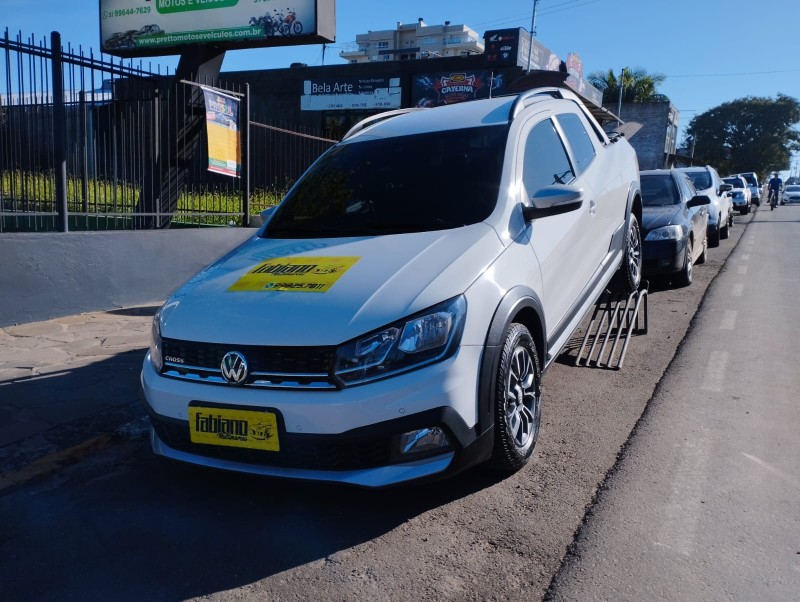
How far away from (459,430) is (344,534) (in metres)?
0.72

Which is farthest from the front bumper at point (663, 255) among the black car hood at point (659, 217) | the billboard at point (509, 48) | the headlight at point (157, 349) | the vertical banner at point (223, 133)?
the billboard at point (509, 48)

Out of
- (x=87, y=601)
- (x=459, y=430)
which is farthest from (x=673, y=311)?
(x=87, y=601)

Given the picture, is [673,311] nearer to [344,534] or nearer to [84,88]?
[344,534]

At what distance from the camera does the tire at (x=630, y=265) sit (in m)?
6.09

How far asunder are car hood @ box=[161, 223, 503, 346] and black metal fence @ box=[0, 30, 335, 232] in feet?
13.8

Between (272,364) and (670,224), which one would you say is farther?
(670,224)

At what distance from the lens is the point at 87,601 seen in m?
2.68

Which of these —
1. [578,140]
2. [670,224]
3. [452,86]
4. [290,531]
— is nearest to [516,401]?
[290,531]

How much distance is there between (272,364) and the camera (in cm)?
301

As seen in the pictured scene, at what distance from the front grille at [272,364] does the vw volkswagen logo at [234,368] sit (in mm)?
20

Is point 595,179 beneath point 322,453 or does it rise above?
above

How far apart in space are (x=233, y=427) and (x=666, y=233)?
673 cm

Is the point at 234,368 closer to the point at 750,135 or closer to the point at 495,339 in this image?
the point at 495,339

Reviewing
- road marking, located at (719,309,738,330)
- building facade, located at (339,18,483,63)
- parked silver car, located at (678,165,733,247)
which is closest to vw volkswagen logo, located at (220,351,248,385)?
road marking, located at (719,309,738,330)
